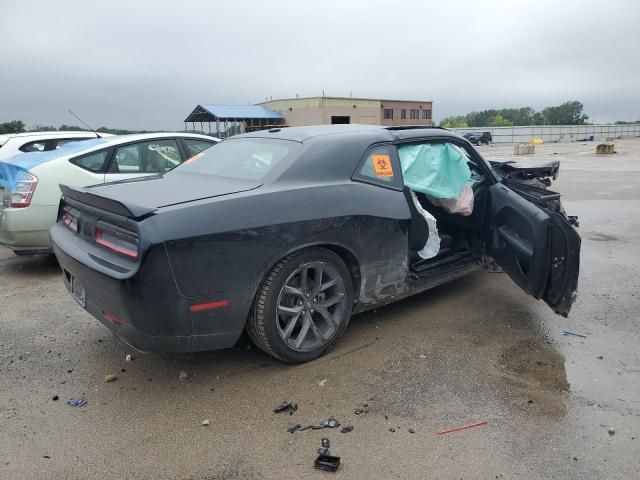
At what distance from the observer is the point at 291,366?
354 cm

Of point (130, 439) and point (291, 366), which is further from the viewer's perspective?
point (291, 366)

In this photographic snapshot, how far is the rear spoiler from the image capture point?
9.28ft

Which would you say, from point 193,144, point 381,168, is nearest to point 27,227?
point 193,144

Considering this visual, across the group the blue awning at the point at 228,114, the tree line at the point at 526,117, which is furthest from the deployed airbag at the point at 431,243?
the tree line at the point at 526,117

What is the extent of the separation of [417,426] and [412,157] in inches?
91.0

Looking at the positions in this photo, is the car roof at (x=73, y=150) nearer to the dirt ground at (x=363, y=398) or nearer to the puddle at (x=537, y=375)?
the dirt ground at (x=363, y=398)

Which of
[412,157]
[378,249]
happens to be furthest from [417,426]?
[412,157]

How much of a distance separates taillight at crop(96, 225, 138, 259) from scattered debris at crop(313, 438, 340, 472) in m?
1.44

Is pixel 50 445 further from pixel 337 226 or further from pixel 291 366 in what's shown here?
pixel 337 226

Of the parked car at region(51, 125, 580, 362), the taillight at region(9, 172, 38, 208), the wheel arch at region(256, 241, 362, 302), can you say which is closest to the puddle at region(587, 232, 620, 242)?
the parked car at region(51, 125, 580, 362)

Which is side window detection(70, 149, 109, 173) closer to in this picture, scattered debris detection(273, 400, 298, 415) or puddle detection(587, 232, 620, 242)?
scattered debris detection(273, 400, 298, 415)

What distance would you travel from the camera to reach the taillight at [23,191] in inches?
210

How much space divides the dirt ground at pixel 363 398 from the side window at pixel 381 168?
121cm

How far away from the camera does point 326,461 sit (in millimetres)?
2553
